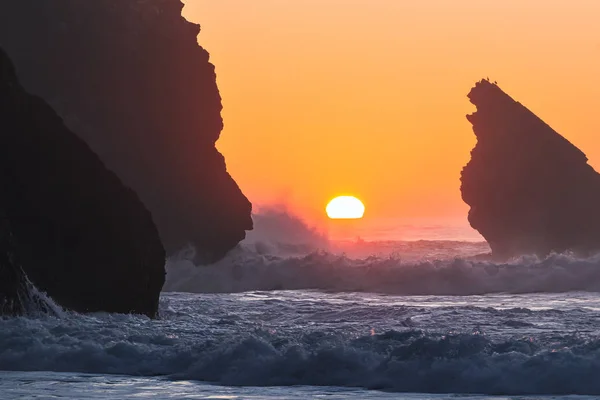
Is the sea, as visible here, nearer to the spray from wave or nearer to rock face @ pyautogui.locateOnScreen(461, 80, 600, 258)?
the spray from wave

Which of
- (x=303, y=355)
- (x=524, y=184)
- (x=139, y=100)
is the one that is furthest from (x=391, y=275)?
(x=303, y=355)

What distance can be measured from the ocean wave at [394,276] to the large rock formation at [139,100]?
26.0ft

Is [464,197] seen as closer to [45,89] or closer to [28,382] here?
[45,89]

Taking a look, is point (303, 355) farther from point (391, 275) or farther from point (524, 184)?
point (524, 184)

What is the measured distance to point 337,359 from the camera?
1360cm

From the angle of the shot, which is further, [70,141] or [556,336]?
[70,141]

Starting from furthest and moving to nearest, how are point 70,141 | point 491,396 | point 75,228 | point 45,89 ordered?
point 45,89 → point 70,141 → point 75,228 → point 491,396

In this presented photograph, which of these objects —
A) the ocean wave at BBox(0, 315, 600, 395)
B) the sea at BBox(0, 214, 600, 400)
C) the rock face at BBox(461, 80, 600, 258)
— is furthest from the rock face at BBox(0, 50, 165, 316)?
the rock face at BBox(461, 80, 600, 258)

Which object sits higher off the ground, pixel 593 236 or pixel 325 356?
pixel 593 236

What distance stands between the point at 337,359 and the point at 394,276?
79.8 feet

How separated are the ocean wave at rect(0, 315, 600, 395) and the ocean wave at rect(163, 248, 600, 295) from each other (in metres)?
20.0

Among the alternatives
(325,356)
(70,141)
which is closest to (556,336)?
(325,356)

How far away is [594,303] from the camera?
27188mm

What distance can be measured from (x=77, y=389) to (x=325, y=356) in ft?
10.9
